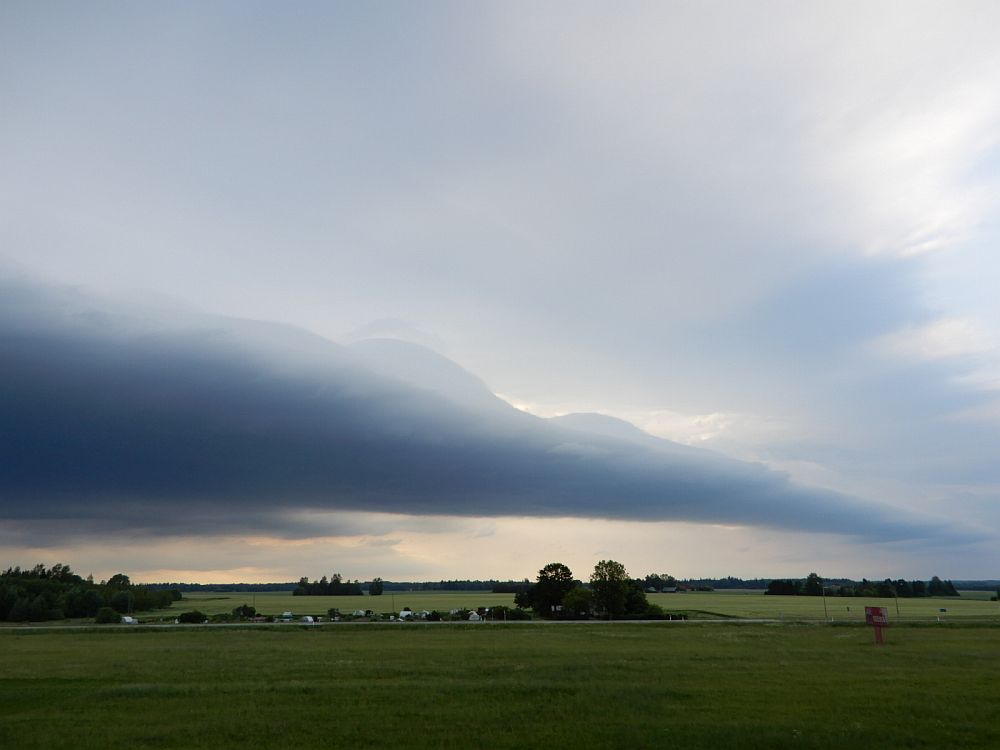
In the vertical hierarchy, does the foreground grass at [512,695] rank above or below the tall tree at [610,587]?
below

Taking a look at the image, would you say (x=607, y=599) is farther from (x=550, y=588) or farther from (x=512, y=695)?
(x=512, y=695)

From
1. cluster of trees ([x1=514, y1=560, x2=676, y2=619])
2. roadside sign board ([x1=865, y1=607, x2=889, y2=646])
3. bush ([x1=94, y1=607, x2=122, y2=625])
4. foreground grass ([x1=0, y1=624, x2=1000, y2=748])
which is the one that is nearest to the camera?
foreground grass ([x1=0, y1=624, x2=1000, y2=748])

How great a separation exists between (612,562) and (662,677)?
7369 centimetres

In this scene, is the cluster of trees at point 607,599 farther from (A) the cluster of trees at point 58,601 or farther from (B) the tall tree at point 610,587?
(A) the cluster of trees at point 58,601

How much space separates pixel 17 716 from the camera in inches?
1159

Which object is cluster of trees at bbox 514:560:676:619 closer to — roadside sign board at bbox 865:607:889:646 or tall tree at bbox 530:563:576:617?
tall tree at bbox 530:563:576:617

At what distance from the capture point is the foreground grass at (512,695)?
2489 centimetres

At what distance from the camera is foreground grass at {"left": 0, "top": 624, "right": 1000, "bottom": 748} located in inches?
980

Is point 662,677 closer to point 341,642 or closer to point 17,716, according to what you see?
point 17,716

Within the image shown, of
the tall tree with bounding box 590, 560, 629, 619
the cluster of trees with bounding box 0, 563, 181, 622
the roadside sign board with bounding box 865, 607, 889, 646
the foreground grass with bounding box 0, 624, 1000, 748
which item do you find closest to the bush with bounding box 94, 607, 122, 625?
the cluster of trees with bounding box 0, 563, 181, 622

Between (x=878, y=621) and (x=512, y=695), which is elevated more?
(x=878, y=621)

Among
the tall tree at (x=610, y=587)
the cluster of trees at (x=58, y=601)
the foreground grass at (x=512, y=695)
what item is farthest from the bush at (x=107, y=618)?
the tall tree at (x=610, y=587)

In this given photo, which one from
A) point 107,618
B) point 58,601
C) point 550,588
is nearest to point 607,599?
point 550,588

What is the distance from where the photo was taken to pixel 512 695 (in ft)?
A: 108
